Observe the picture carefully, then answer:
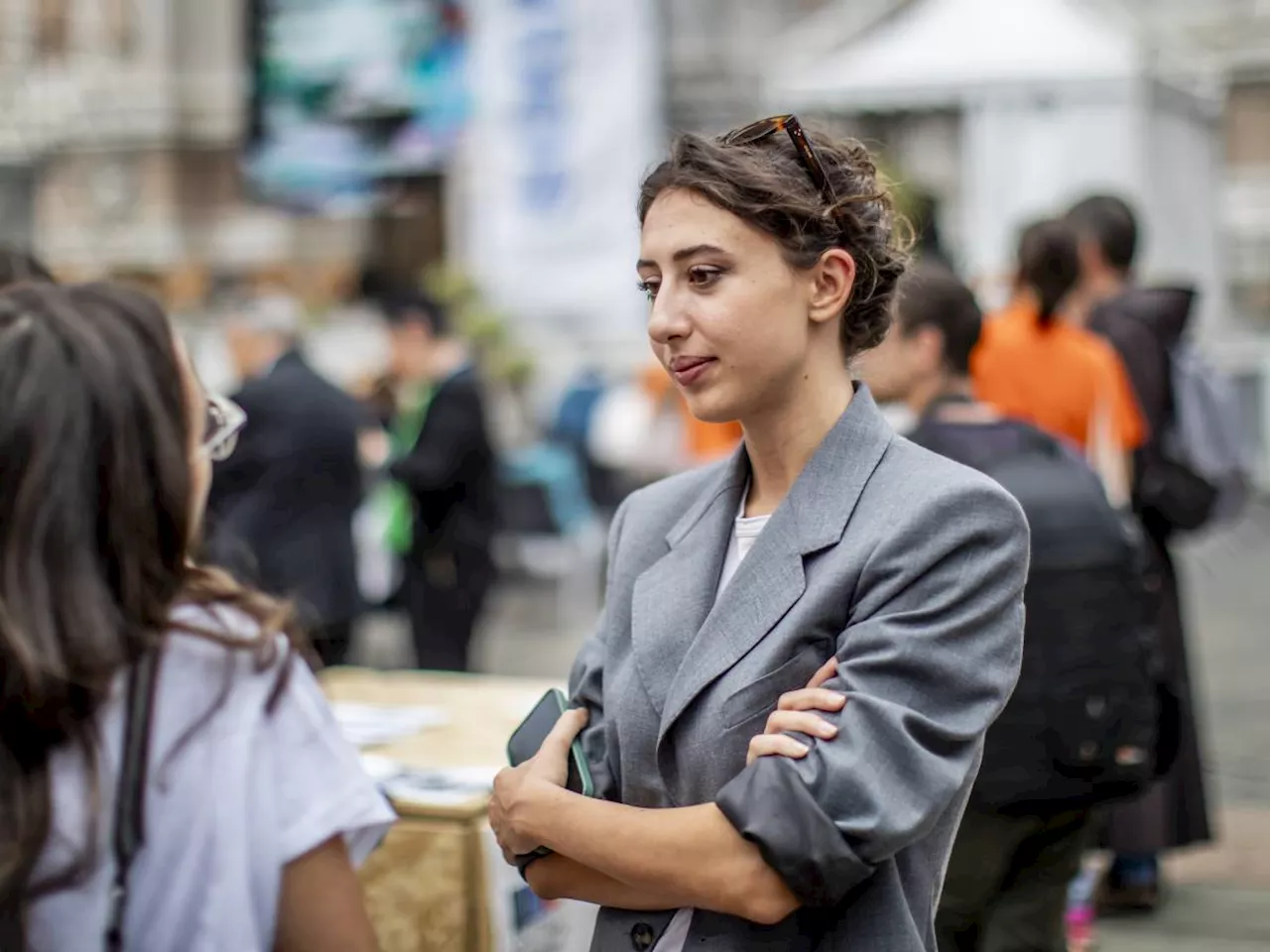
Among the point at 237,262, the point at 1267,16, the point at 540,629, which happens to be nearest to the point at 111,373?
the point at 540,629

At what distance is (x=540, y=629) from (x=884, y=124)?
5018 millimetres

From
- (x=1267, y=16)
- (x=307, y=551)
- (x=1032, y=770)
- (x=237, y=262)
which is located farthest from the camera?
(x=237, y=262)

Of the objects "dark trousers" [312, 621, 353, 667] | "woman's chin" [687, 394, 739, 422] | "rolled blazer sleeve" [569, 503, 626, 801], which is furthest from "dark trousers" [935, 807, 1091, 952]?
"dark trousers" [312, 621, 353, 667]

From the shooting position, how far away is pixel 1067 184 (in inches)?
448

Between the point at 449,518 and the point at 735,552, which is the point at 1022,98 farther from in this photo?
the point at 735,552

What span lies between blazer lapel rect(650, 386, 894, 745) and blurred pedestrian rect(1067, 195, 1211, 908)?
3.45 meters

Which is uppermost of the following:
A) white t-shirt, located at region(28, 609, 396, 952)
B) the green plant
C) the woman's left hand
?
white t-shirt, located at region(28, 609, 396, 952)

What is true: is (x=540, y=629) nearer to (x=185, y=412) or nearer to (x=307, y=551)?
(x=307, y=551)

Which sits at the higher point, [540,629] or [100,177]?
[100,177]

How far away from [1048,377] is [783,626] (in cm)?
328

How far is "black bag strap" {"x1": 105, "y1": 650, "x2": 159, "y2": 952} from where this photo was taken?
178 centimetres

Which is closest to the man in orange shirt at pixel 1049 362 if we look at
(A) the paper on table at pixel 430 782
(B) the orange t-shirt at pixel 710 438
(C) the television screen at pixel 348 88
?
(B) the orange t-shirt at pixel 710 438

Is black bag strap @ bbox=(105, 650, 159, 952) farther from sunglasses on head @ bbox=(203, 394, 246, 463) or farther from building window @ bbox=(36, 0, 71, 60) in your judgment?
building window @ bbox=(36, 0, 71, 60)

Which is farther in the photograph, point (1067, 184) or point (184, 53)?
point (184, 53)
